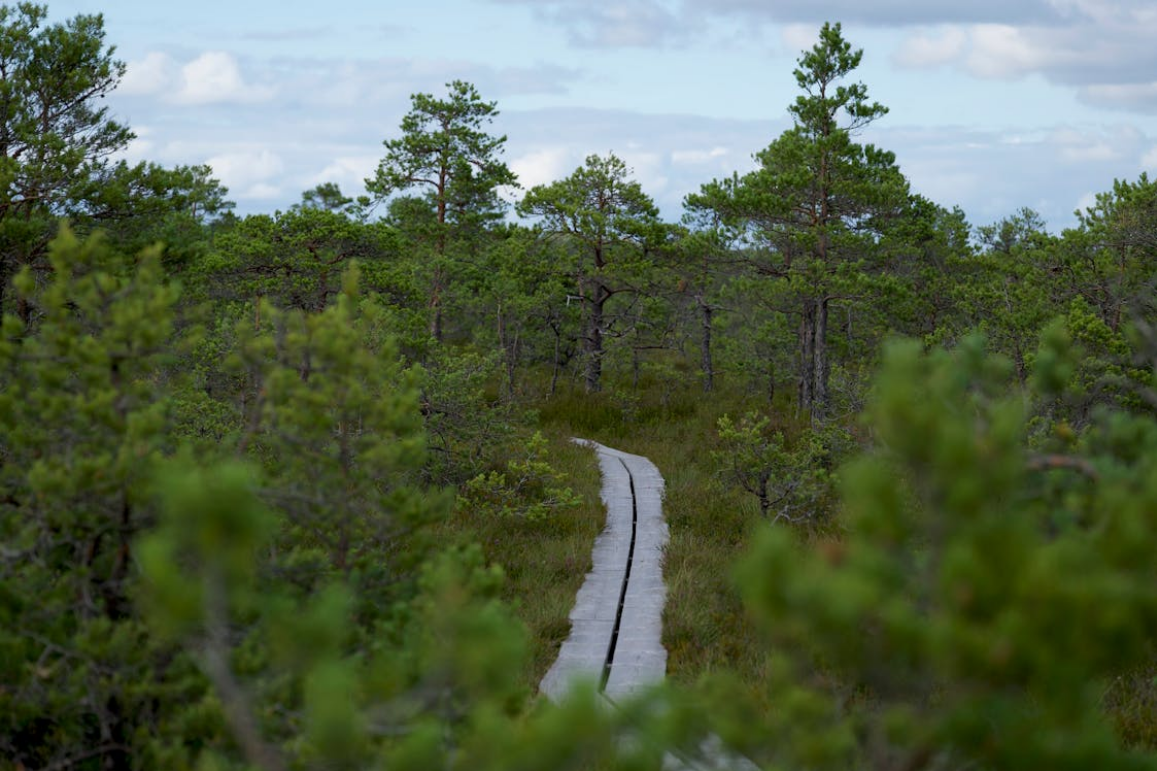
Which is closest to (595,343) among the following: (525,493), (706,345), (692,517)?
(706,345)

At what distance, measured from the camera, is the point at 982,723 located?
9.36ft

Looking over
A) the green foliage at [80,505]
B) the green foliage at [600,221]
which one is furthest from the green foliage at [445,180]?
the green foliage at [80,505]

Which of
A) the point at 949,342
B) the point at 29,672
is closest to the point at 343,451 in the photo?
the point at 29,672

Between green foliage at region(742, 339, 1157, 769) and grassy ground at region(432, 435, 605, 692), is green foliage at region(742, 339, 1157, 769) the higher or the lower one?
the higher one

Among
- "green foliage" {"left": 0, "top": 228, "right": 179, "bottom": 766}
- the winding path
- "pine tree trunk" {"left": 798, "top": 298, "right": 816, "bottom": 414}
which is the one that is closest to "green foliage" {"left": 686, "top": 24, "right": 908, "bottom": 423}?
"pine tree trunk" {"left": 798, "top": 298, "right": 816, "bottom": 414}

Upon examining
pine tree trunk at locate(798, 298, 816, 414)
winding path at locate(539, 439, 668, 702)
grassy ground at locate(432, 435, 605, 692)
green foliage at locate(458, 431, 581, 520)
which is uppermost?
pine tree trunk at locate(798, 298, 816, 414)

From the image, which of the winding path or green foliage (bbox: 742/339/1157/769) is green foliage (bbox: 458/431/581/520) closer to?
the winding path

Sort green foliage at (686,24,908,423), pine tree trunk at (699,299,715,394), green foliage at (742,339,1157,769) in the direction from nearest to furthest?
green foliage at (742,339,1157,769), green foliage at (686,24,908,423), pine tree trunk at (699,299,715,394)

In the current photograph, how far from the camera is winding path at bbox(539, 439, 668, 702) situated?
8594mm

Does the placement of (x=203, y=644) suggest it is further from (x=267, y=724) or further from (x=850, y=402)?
(x=850, y=402)

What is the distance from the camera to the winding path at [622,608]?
8.59 m

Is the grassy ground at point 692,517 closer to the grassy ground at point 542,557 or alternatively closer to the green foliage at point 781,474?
the green foliage at point 781,474

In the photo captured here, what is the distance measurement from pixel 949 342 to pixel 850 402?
6.43ft

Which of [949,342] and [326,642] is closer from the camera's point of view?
[326,642]
